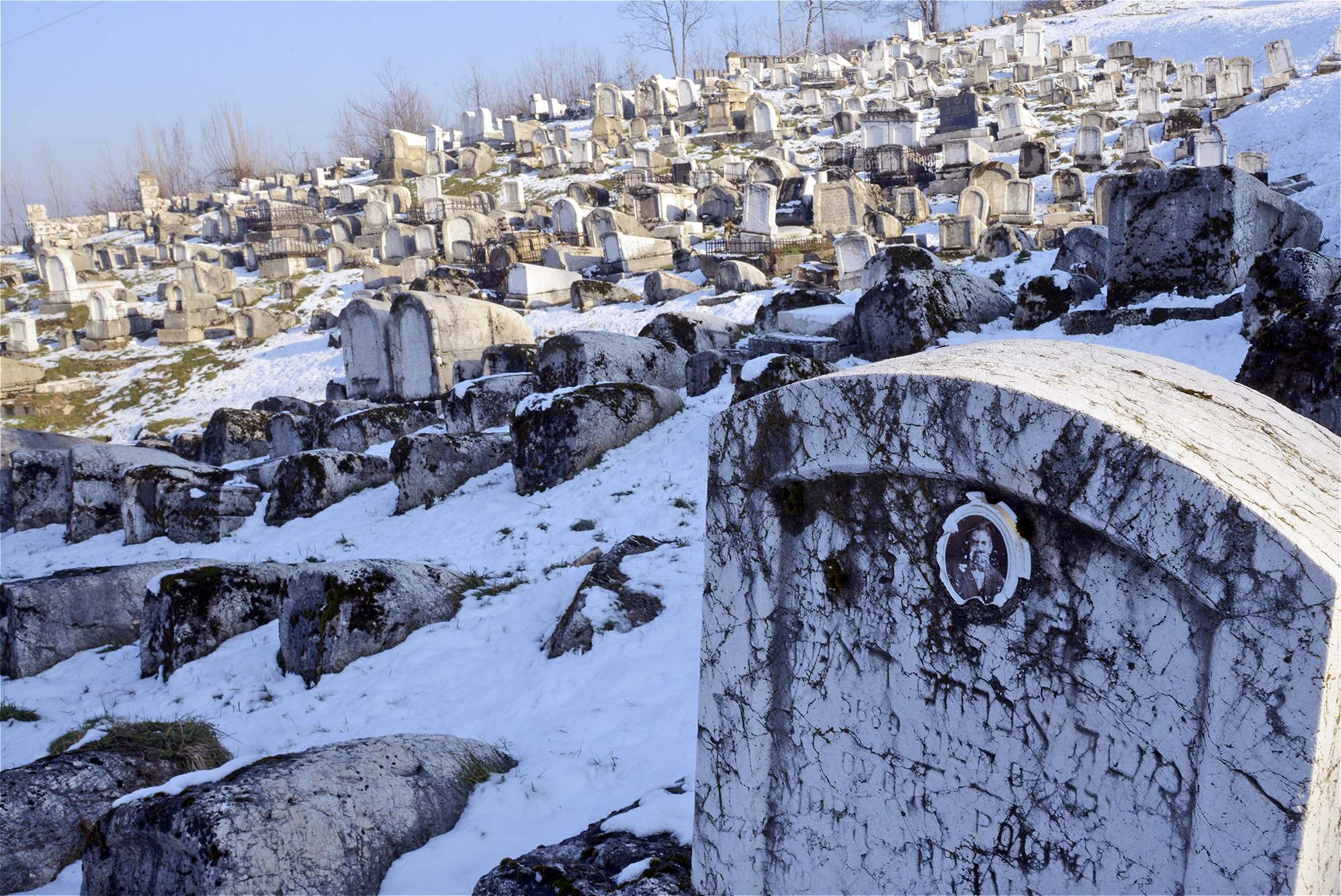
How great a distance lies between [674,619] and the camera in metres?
4.95

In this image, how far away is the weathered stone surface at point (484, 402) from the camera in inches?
399

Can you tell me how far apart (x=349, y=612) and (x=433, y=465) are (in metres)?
3.26

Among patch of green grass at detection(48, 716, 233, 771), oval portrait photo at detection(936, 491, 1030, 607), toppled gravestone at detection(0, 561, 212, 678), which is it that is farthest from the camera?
toppled gravestone at detection(0, 561, 212, 678)

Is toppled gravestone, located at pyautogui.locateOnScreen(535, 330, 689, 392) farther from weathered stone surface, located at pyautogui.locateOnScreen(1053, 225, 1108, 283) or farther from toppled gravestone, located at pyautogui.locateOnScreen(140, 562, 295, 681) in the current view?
weathered stone surface, located at pyautogui.locateOnScreen(1053, 225, 1108, 283)

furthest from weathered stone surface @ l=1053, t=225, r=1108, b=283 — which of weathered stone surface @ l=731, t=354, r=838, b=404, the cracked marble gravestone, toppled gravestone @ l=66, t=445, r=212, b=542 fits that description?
toppled gravestone @ l=66, t=445, r=212, b=542

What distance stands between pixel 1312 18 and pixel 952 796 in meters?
42.4

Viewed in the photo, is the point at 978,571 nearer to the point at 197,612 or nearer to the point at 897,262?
the point at 197,612

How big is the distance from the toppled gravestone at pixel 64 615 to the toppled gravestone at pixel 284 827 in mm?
4062

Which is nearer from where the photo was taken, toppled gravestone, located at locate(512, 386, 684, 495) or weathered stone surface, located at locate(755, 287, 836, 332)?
toppled gravestone, located at locate(512, 386, 684, 495)

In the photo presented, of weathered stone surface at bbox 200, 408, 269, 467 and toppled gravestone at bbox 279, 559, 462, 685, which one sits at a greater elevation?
toppled gravestone at bbox 279, 559, 462, 685

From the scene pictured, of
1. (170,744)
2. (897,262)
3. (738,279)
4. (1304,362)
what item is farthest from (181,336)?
(1304,362)

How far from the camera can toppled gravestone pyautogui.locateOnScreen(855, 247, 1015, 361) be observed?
8352 millimetres

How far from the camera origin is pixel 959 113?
28.5m

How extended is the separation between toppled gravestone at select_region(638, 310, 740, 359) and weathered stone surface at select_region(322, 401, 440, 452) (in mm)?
3153
